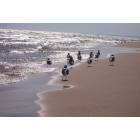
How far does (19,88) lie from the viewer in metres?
11.4

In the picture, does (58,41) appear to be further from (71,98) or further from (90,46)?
(71,98)

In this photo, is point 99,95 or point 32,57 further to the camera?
point 32,57

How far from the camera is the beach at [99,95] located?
1012 cm

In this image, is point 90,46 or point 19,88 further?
point 90,46

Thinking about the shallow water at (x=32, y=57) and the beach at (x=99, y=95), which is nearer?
the beach at (x=99, y=95)

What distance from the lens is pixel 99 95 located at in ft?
36.1

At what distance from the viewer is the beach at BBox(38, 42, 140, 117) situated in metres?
10.1

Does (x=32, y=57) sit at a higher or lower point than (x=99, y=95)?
higher

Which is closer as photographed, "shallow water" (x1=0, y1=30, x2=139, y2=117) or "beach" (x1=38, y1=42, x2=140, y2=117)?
"beach" (x1=38, y1=42, x2=140, y2=117)
